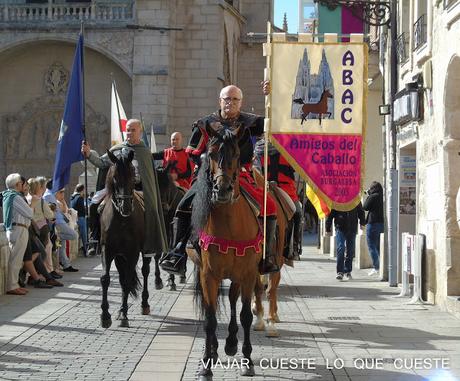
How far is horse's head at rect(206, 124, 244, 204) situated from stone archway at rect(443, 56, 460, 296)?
5473mm

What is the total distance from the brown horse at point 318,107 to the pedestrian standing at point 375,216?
316 inches

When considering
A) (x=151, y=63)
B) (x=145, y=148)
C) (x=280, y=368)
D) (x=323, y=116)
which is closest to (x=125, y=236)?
(x=145, y=148)

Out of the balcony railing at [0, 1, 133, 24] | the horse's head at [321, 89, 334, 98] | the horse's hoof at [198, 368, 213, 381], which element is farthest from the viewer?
the balcony railing at [0, 1, 133, 24]

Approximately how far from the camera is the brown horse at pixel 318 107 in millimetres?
10797

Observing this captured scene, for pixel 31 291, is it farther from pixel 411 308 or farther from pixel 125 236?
pixel 411 308

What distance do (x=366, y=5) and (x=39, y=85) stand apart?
24811 mm

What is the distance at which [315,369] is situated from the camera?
8375 mm

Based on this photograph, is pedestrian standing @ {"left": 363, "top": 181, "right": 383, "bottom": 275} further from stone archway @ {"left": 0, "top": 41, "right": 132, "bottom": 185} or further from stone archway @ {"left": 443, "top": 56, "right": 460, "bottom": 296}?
stone archway @ {"left": 0, "top": 41, "right": 132, "bottom": 185}

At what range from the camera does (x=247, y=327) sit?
844cm

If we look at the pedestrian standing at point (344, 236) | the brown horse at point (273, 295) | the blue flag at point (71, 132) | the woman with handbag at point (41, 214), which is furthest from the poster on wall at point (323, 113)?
the woman with handbag at point (41, 214)

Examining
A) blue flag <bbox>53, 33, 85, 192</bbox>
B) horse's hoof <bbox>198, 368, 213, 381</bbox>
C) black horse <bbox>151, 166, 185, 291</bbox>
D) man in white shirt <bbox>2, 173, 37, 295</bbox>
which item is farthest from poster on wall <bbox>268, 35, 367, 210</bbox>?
man in white shirt <bbox>2, 173, 37, 295</bbox>

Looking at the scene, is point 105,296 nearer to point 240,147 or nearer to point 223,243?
point 223,243

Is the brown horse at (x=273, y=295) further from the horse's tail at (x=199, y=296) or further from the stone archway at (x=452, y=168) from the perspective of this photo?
the stone archway at (x=452, y=168)

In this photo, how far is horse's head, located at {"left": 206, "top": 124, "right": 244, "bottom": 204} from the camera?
7543 mm
